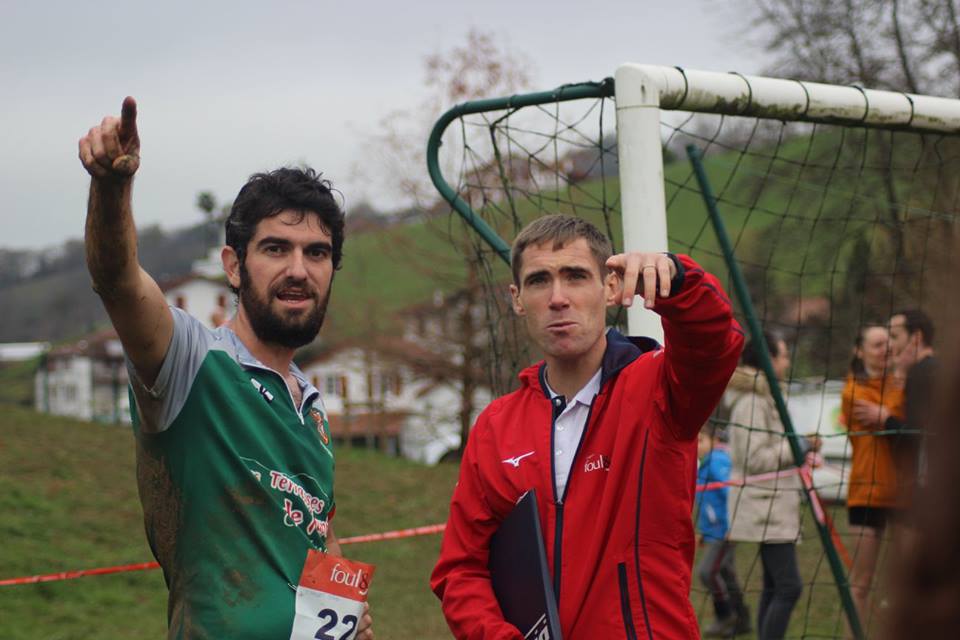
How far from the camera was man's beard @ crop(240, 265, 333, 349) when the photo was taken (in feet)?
9.37

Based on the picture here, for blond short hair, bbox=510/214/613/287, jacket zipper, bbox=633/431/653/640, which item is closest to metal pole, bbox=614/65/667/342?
blond short hair, bbox=510/214/613/287

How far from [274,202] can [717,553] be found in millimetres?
5117

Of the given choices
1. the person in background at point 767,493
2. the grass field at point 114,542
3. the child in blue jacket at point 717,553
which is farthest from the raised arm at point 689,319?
the child in blue jacket at point 717,553

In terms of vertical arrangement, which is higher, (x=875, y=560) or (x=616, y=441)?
(x=616, y=441)

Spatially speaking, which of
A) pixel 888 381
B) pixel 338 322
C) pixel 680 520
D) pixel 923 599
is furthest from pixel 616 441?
pixel 338 322

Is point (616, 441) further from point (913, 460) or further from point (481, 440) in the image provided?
point (913, 460)

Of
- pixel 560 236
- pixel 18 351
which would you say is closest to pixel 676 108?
pixel 560 236

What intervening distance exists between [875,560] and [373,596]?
4.53 m

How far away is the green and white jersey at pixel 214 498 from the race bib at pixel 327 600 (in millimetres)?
28

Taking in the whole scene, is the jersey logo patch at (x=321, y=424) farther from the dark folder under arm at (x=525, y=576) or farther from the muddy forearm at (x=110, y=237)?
the muddy forearm at (x=110, y=237)

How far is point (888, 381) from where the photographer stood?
6238mm

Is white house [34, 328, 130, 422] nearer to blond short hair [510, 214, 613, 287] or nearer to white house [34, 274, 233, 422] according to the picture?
white house [34, 274, 233, 422]

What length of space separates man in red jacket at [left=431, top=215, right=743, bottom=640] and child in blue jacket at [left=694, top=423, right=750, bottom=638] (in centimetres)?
423

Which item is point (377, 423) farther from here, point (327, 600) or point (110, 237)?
point (110, 237)
